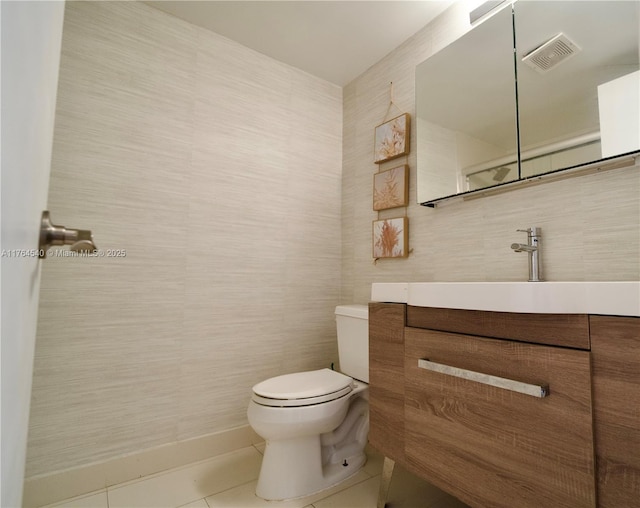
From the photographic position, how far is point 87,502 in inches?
49.4

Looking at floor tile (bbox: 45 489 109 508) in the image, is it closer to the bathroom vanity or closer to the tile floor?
the tile floor

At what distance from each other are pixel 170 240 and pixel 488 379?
1.37m

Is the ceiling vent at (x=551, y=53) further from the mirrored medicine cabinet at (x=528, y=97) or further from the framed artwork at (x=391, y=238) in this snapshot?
the framed artwork at (x=391, y=238)

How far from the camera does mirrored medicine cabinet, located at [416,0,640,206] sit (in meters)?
1.03

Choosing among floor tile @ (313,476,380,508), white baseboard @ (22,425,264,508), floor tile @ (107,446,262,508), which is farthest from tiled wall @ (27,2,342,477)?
floor tile @ (313,476,380,508)

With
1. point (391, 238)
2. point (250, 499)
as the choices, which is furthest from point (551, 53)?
point (250, 499)

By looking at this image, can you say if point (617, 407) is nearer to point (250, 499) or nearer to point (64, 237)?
point (64, 237)

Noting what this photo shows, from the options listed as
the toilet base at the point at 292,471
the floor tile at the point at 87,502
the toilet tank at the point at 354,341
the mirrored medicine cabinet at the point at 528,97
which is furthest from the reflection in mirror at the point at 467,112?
the floor tile at the point at 87,502

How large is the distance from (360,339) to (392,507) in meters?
0.62

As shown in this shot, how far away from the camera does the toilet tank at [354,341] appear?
150 cm

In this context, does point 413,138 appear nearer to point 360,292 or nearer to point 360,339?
point 360,292

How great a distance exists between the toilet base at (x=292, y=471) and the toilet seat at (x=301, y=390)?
7.5 inches

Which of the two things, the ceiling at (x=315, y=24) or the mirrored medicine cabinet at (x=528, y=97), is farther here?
the ceiling at (x=315, y=24)

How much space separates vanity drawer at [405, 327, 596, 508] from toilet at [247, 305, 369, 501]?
1.24 ft
